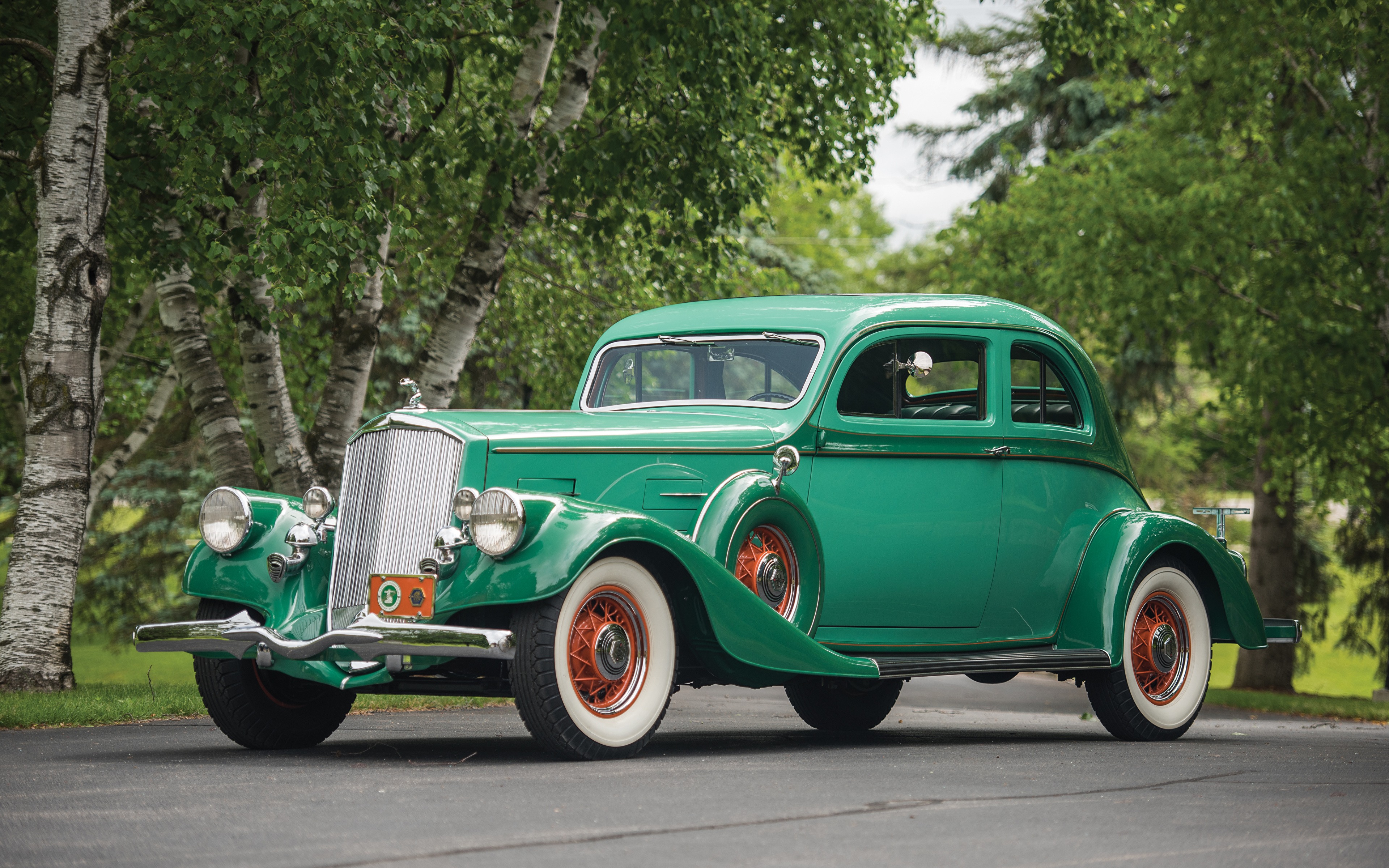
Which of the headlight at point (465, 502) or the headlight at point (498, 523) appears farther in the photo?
the headlight at point (465, 502)

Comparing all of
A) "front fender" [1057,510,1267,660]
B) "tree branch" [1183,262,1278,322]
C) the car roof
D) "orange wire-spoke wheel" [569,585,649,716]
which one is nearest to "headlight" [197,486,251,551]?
"orange wire-spoke wheel" [569,585,649,716]

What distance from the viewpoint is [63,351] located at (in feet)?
32.3

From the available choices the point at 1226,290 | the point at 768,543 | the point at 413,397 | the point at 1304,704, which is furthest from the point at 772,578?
the point at 1226,290

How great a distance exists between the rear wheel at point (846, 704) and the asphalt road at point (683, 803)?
0.77 meters

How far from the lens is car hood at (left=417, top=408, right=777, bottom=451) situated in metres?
6.43

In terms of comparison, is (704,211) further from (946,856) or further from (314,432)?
(946,856)

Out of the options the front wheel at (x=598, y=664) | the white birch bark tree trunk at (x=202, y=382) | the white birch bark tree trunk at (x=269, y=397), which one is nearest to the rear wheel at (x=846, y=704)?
the front wheel at (x=598, y=664)

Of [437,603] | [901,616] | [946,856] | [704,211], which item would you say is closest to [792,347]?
[901,616]

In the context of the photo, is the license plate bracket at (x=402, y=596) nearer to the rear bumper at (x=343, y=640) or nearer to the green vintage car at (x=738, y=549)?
the green vintage car at (x=738, y=549)

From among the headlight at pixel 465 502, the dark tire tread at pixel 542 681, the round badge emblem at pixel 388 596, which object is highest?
the headlight at pixel 465 502

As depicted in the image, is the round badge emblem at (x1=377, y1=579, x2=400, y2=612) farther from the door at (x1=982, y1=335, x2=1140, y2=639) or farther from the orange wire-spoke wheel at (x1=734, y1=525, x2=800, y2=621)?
the door at (x1=982, y1=335, x2=1140, y2=639)

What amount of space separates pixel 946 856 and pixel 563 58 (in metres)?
11.5

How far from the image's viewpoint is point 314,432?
12.2 metres

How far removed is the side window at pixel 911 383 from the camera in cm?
748
